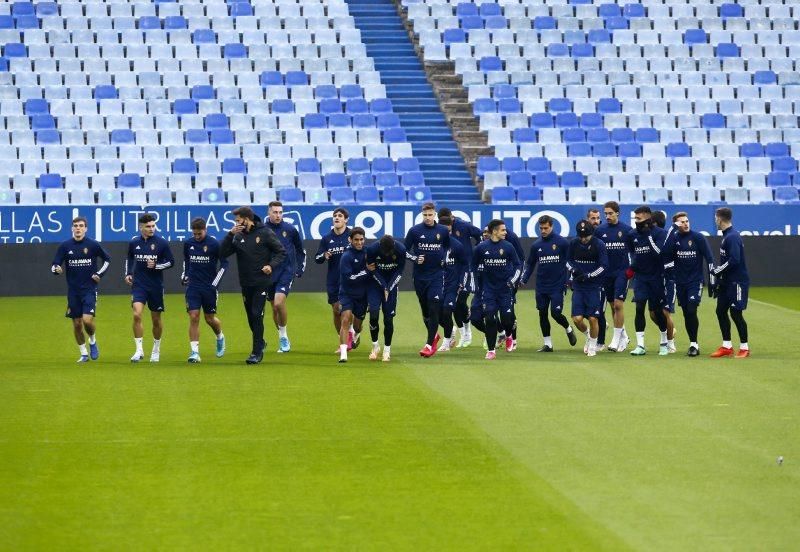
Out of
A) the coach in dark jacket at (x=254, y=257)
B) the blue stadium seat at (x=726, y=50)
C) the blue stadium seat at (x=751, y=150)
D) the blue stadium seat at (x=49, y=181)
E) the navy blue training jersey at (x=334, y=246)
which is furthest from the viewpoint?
the blue stadium seat at (x=726, y=50)

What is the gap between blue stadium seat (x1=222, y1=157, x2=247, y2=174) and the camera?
32.9 metres

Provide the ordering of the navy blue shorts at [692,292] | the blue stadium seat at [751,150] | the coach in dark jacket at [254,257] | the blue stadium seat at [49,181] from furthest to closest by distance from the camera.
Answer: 1. the blue stadium seat at [751,150]
2. the blue stadium seat at [49,181]
3. the navy blue shorts at [692,292]
4. the coach in dark jacket at [254,257]

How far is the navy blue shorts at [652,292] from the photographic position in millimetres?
20125

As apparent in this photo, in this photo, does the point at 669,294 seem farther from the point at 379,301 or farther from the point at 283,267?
the point at 283,267

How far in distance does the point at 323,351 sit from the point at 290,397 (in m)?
4.84

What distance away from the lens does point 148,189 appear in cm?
3206

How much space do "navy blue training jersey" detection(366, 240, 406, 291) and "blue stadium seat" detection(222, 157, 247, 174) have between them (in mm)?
13898

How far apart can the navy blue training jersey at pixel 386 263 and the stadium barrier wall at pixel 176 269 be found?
11166mm

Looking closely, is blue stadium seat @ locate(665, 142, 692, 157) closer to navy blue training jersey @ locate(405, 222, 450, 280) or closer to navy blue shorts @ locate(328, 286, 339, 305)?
navy blue shorts @ locate(328, 286, 339, 305)

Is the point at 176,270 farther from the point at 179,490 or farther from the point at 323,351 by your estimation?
the point at 179,490

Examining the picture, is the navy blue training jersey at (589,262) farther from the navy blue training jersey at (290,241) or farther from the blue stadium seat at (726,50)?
the blue stadium seat at (726,50)

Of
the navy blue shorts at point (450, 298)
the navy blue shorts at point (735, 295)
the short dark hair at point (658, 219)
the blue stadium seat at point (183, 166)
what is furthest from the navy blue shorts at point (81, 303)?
the blue stadium seat at point (183, 166)

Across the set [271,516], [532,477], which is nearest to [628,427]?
[532,477]

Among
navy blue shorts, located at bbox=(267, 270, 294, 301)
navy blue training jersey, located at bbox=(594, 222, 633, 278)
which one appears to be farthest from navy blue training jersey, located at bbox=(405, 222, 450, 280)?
navy blue training jersey, located at bbox=(594, 222, 633, 278)
